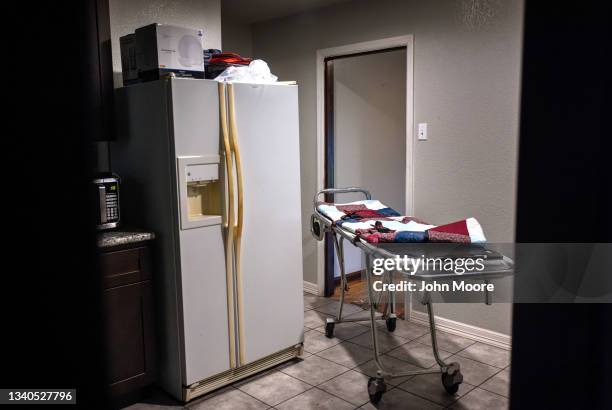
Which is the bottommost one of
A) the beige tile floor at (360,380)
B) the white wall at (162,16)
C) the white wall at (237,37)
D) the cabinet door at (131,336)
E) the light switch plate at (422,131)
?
the beige tile floor at (360,380)

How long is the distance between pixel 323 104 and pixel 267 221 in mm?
1594

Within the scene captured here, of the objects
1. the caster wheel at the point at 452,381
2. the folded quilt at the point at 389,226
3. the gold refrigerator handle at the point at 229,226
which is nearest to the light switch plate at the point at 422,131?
the folded quilt at the point at 389,226

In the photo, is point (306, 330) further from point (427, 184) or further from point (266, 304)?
point (427, 184)

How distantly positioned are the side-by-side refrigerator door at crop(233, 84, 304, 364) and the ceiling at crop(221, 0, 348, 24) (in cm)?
124

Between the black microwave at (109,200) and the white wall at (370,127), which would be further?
the white wall at (370,127)

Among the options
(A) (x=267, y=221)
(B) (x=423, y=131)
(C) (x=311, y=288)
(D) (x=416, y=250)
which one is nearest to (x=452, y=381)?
(D) (x=416, y=250)

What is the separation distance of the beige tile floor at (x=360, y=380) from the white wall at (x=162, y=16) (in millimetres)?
1868

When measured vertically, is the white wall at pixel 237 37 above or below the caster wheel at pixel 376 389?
above

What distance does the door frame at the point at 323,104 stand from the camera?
11.5ft

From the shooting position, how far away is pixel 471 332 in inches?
132

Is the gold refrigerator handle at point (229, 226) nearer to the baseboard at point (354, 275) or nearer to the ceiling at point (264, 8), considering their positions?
the ceiling at point (264, 8)

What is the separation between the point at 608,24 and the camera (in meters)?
0.31

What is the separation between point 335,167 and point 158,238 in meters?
2.18

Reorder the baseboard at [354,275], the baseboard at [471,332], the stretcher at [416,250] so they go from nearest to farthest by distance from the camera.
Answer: the stretcher at [416,250] < the baseboard at [471,332] < the baseboard at [354,275]
